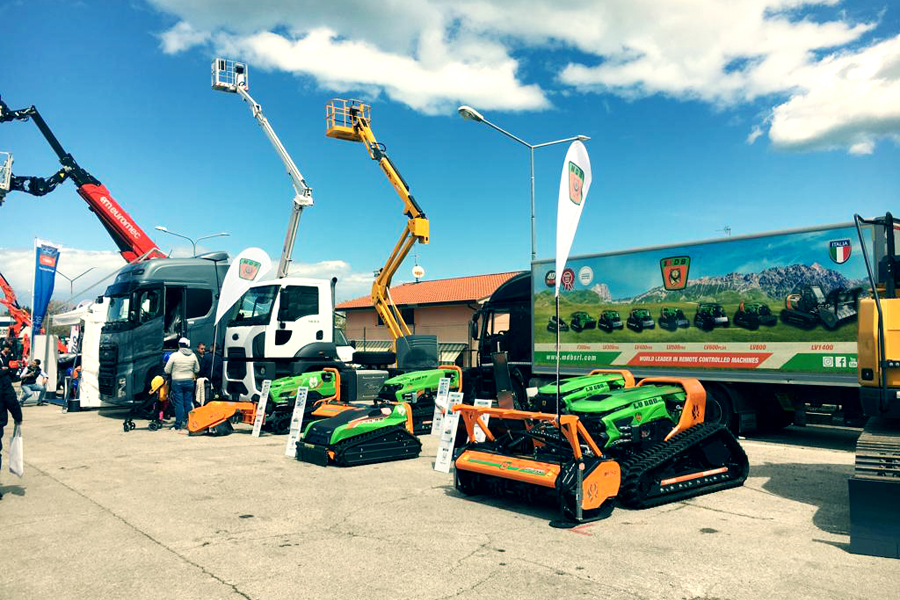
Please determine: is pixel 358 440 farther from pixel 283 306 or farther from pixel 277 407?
pixel 283 306

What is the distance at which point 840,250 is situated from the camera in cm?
997

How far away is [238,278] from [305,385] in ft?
8.85

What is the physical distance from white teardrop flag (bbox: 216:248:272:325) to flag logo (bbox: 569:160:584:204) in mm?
8449

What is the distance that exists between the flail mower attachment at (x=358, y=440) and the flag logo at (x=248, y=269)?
16.0ft

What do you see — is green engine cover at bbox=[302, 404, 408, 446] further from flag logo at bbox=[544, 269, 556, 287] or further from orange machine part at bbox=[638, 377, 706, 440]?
flag logo at bbox=[544, 269, 556, 287]

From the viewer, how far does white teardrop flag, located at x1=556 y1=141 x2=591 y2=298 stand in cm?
675

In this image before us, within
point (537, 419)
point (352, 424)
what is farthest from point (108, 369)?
point (537, 419)

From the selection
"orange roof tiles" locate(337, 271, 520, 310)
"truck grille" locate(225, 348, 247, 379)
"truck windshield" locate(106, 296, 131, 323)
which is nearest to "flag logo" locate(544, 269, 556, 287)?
"truck grille" locate(225, 348, 247, 379)

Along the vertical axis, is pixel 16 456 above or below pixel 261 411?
below

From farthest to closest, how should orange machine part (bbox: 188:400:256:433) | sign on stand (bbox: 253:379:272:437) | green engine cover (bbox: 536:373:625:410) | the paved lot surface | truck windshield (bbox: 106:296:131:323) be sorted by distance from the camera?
truck windshield (bbox: 106:296:131:323), orange machine part (bbox: 188:400:256:433), sign on stand (bbox: 253:379:272:437), green engine cover (bbox: 536:373:625:410), the paved lot surface

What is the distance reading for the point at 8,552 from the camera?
216 inches

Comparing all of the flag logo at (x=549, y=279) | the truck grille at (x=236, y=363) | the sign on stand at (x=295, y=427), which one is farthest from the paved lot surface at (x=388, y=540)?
the flag logo at (x=549, y=279)

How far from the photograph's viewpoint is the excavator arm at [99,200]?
20.1 meters

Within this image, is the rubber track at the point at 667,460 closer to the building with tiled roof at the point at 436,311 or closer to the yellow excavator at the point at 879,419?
the yellow excavator at the point at 879,419
